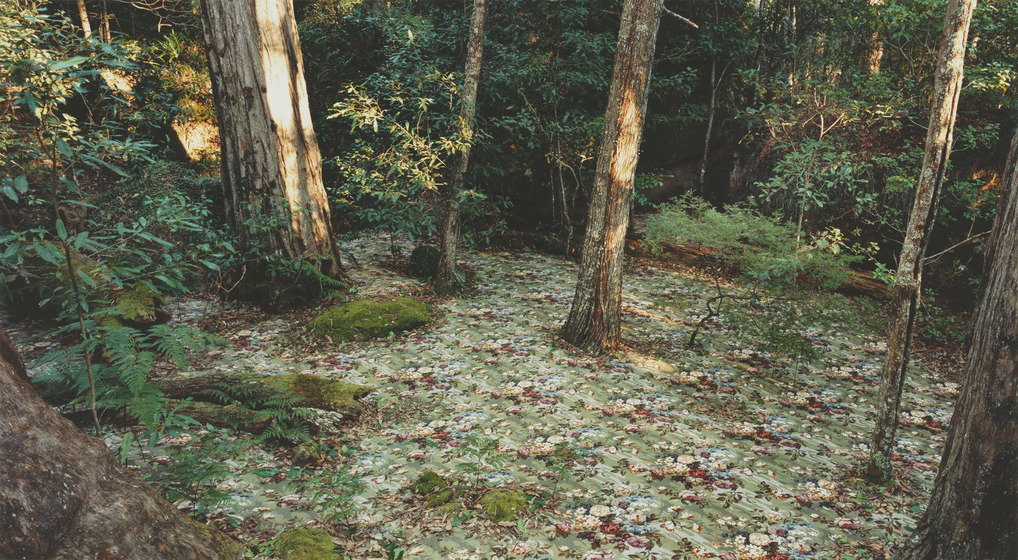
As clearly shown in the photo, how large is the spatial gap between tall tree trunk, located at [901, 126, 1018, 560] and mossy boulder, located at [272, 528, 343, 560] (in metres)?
3.02

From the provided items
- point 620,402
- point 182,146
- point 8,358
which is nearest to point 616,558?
point 620,402

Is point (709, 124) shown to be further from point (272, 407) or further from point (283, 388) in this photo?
point (272, 407)

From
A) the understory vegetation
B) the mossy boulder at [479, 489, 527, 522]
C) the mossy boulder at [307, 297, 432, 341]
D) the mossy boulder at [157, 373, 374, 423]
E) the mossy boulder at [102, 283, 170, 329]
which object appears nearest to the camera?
the understory vegetation

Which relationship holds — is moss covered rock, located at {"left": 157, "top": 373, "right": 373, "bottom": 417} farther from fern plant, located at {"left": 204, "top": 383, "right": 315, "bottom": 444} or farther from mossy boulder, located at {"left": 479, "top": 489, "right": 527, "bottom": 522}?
mossy boulder, located at {"left": 479, "top": 489, "right": 527, "bottom": 522}

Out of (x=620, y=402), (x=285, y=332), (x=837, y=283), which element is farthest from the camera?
(x=285, y=332)

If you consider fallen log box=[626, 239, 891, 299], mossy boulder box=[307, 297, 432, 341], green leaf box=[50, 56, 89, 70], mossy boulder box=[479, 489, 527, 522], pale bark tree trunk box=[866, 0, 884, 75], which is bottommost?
mossy boulder box=[479, 489, 527, 522]

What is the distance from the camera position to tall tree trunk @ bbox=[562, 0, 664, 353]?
5320 mm

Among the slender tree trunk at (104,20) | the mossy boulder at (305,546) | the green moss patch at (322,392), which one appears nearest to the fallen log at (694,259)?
the green moss patch at (322,392)

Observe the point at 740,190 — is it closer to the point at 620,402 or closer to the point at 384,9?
the point at 620,402

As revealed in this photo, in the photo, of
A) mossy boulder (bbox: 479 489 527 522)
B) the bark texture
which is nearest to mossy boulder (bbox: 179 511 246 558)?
the bark texture

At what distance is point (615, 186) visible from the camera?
5.54 metres

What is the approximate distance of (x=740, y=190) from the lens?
33.6 feet

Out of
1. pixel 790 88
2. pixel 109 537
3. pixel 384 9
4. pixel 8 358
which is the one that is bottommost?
pixel 109 537

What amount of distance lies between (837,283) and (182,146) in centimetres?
1090
